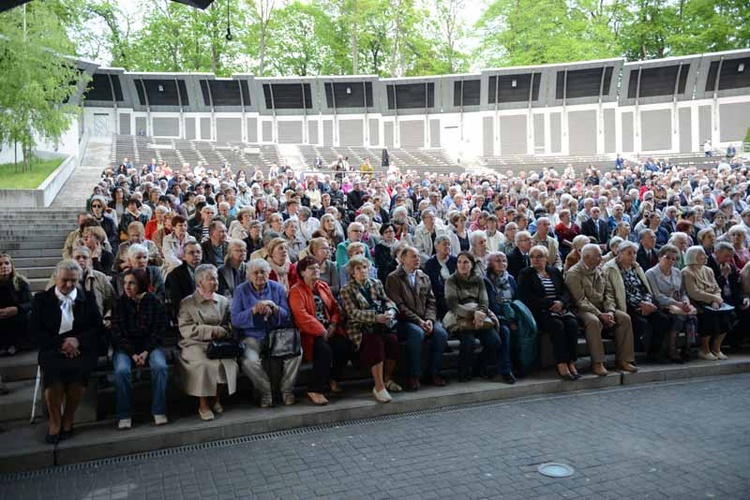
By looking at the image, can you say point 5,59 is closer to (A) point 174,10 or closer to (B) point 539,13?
(A) point 174,10

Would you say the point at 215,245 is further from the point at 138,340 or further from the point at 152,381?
the point at 152,381

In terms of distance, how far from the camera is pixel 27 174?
19984mm

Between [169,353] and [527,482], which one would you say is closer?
[527,482]

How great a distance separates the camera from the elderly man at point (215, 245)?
7.00m

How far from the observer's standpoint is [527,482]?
396cm

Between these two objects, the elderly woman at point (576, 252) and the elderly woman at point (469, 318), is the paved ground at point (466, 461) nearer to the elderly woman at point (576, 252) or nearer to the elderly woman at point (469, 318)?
the elderly woman at point (469, 318)

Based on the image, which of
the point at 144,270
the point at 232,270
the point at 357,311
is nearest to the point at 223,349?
the point at 144,270

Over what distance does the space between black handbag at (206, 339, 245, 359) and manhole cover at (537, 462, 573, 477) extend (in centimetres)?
278

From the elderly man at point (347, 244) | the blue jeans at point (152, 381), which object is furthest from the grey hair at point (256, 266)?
the elderly man at point (347, 244)

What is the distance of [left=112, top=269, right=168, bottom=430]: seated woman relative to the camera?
4.90 m

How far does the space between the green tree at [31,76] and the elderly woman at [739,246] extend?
1929 centimetres

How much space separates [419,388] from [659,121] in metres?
37.0

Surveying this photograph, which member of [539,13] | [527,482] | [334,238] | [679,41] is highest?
[539,13]

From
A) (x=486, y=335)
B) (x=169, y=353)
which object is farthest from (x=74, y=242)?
(x=486, y=335)
